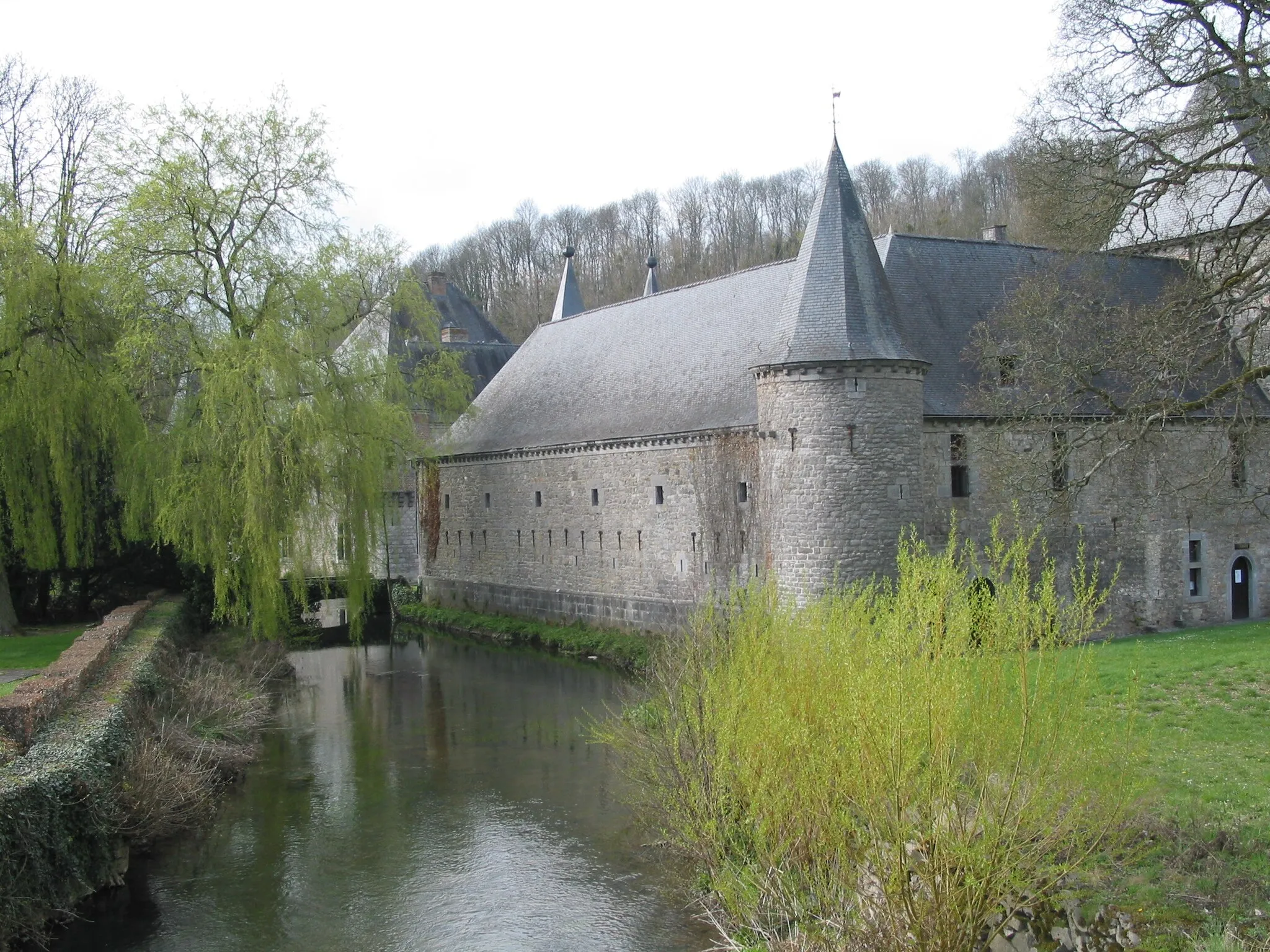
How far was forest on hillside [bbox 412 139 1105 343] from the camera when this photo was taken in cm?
4538

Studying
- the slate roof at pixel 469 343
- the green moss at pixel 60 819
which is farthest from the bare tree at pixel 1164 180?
the slate roof at pixel 469 343

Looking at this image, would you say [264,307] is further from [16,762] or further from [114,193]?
[16,762]

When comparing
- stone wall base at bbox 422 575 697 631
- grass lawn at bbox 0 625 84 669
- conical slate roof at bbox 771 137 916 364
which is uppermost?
conical slate roof at bbox 771 137 916 364

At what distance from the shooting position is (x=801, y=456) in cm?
1634

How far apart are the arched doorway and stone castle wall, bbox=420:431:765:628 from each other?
8983 millimetres

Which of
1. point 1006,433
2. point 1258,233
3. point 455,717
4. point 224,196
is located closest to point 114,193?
point 224,196

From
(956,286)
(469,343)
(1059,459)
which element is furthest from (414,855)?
(469,343)

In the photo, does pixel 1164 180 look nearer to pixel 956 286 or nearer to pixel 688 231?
pixel 956 286

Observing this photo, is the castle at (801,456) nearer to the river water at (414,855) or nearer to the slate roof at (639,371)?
the slate roof at (639,371)

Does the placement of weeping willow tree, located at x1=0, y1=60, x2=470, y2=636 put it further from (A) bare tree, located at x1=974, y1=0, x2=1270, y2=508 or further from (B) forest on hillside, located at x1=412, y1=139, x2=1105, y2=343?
(B) forest on hillside, located at x1=412, y1=139, x2=1105, y2=343

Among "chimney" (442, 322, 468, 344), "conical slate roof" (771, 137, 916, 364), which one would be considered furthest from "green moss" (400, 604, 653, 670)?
"chimney" (442, 322, 468, 344)

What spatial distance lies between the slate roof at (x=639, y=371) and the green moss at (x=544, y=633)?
3849 millimetres

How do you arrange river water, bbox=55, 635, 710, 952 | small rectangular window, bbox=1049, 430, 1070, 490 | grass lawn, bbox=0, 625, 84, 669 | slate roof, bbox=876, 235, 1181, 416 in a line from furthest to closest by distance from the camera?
slate roof, bbox=876, 235, 1181, 416
grass lawn, bbox=0, 625, 84, 669
small rectangular window, bbox=1049, 430, 1070, 490
river water, bbox=55, 635, 710, 952

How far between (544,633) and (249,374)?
9067 millimetres
